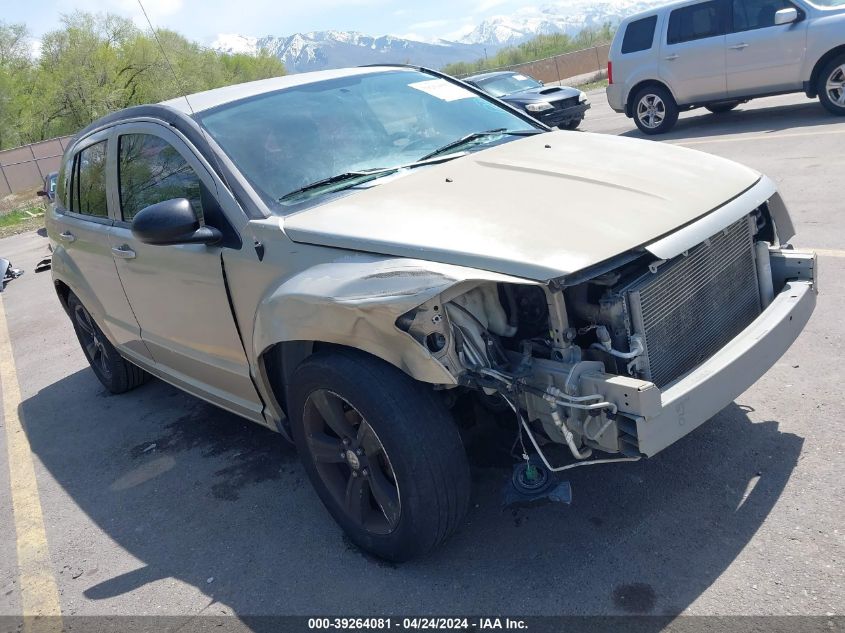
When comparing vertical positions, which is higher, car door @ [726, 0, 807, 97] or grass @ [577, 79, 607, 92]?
car door @ [726, 0, 807, 97]

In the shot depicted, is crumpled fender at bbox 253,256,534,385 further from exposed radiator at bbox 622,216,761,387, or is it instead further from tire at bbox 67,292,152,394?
tire at bbox 67,292,152,394

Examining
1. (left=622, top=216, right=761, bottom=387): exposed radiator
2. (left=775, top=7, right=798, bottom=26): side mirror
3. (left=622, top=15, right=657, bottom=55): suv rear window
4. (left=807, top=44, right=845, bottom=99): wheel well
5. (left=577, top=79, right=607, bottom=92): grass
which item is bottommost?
(left=577, top=79, right=607, bottom=92): grass

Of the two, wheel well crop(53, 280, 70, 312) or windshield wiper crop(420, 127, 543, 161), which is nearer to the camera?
windshield wiper crop(420, 127, 543, 161)

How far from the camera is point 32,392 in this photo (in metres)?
6.49

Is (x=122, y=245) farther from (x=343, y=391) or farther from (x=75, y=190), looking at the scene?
(x=343, y=391)

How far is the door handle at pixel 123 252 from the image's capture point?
4227 mm

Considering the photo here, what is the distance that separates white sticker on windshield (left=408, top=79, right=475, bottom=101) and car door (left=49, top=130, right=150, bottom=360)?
191 cm

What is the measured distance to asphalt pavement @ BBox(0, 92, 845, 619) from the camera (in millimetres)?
2799

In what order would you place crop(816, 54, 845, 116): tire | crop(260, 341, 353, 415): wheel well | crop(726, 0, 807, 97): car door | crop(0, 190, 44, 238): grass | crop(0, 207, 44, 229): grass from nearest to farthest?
1. crop(260, 341, 353, 415): wheel well
2. crop(816, 54, 845, 116): tire
3. crop(726, 0, 807, 97): car door
4. crop(0, 190, 44, 238): grass
5. crop(0, 207, 44, 229): grass

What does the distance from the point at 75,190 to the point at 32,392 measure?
86.0 inches

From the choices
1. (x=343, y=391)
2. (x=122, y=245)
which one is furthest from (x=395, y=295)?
(x=122, y=245)

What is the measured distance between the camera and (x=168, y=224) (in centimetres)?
325

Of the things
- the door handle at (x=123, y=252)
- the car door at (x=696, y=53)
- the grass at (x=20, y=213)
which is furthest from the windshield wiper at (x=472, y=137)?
the grass at (x=20, y=213)

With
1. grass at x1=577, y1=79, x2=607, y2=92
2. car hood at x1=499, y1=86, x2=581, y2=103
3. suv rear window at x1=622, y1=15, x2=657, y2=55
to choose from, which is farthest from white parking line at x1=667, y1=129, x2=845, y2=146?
grass at x1=577, y1=79, x2=607, y2=92
